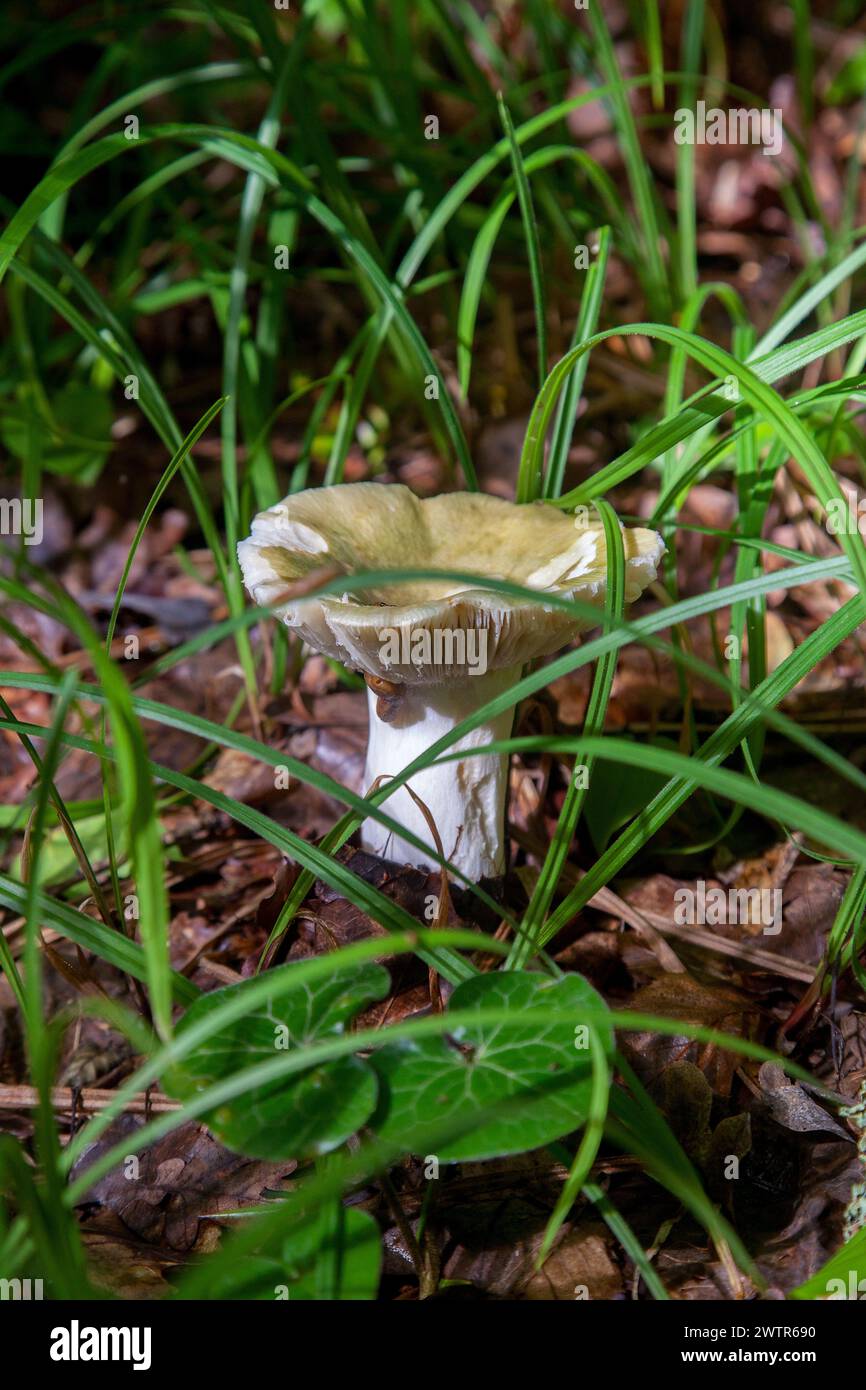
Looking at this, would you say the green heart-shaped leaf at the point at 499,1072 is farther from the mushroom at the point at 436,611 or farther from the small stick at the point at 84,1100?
the small stick at the point at 84,1100

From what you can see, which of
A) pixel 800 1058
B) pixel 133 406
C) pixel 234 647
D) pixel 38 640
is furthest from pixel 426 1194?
pixel 133 406

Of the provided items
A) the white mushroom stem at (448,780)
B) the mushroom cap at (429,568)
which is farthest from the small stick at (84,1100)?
the mushroom cap at (429,568)

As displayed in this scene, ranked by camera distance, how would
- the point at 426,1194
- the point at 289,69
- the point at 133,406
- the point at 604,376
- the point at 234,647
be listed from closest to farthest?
1. the point at 426,1194
2. the point at 289,69
3. the point at 234,647
4. the point at 604,376
5. the point at 133,406

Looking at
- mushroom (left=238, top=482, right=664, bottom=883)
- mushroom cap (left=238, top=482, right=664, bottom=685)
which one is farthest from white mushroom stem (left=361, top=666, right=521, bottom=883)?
mushroom cap (left=238, top=482, right=664, bottom=685)

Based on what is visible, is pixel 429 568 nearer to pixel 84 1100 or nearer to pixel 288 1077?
pixel 288 1077

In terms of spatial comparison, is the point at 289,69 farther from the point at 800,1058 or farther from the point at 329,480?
the point at 800,1058

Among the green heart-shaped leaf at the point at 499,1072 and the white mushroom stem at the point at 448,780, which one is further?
the white mushroom stem at the point at 448,780

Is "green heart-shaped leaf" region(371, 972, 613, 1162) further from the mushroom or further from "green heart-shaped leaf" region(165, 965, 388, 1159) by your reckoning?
the mushroom

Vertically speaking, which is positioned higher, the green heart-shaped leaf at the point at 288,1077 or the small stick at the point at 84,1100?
the green heart-shaped leaf at the point at 288,1077

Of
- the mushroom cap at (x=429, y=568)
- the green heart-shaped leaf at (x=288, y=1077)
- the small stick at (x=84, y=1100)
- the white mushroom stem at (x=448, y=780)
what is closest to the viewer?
the green heart-shaped leaf at (x=288, y=1077)
